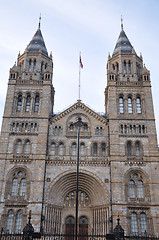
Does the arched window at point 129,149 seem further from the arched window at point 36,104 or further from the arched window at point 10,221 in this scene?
the arched window at point 10,221

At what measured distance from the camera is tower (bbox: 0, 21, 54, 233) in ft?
102

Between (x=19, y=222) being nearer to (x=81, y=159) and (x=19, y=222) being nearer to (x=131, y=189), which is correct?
(x=81, y=159)

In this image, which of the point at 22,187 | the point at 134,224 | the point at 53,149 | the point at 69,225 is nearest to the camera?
the point at 134,224

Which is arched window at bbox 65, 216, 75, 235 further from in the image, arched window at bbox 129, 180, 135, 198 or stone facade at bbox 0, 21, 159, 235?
arched window at bbox 129, 180, 135, 198

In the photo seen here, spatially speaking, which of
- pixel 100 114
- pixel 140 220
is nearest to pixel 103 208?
pixel 140 220

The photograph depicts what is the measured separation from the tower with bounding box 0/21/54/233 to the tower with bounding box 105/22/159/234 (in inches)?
339

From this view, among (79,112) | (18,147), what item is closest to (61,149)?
(18,147)

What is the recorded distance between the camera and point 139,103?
37.8 metres

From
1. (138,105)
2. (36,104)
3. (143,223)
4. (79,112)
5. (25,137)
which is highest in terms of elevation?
(36,104)

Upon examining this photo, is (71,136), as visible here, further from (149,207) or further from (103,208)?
(149,207)

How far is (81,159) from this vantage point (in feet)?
111

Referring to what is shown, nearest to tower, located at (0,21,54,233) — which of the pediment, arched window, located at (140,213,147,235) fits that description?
the pediment

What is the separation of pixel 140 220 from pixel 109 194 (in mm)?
4319

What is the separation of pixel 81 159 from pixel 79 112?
22.5 ft
